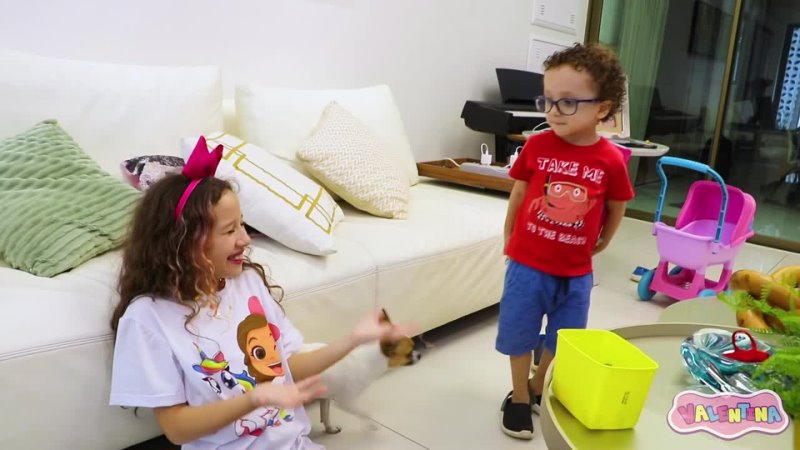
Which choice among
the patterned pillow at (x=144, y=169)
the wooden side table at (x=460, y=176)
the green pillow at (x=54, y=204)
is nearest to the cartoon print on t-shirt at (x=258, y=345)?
the green pillow at (x=54, y=204)

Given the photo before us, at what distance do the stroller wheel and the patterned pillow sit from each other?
2.10 metres

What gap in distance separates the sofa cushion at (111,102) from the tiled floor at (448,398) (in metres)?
0.92

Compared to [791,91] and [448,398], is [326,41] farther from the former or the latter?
[791,91]

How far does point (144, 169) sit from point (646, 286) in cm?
220

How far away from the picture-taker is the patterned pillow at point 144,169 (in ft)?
5.13

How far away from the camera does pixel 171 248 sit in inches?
40.8

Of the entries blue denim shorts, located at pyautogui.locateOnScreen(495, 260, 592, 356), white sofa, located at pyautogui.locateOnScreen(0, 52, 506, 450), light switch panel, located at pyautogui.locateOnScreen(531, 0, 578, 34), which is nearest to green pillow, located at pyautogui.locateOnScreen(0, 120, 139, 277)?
white sofa, located at pyautogui.locateOnScreen(0, 52, 506, 450)

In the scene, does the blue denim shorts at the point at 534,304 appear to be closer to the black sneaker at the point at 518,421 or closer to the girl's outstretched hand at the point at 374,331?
the black sneaker at the point at 518,421

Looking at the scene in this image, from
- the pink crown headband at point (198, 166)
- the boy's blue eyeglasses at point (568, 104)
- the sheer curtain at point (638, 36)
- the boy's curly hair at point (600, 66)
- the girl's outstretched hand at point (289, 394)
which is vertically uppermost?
the sheer curtain at point (638, 36)

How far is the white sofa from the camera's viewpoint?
1.08 metres

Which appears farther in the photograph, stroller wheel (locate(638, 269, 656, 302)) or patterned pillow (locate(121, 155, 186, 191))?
stroller wheel (locate(638, 269, 656, 302))

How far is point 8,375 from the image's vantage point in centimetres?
102

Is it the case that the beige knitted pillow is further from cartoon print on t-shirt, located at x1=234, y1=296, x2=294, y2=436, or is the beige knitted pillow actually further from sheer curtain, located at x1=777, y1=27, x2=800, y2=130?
sheer curtain, located at x1=777, y1=27, x2=800, y2=130

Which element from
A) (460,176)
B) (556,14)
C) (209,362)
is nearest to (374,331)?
(209,362)
